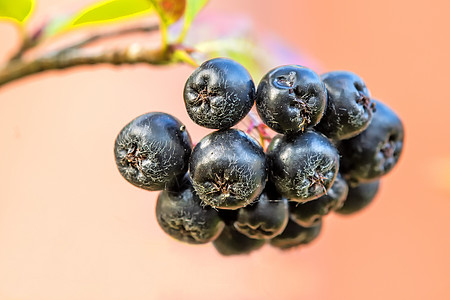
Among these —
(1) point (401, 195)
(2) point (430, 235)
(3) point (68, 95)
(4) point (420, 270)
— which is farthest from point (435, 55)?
(3) point (68, 95)

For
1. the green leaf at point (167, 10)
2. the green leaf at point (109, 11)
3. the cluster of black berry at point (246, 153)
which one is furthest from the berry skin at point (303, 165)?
the green leaf at point (109, 11)

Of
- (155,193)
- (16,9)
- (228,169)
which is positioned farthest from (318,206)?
(155,193)

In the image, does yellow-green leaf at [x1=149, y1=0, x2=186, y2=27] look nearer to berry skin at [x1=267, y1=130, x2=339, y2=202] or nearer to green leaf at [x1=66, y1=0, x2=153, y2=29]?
green leaf at [x1=66, y1=0, x2=153, y2=29]

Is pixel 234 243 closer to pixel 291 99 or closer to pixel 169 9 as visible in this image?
pixel 291 99

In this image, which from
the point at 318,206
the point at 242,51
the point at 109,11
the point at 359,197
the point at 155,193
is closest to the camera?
the point at 318,206

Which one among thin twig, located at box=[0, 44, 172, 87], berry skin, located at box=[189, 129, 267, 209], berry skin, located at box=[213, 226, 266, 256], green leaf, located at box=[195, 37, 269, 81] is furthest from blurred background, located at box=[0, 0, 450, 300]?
berry skin, located at box=[189, 129, 267, 209]
